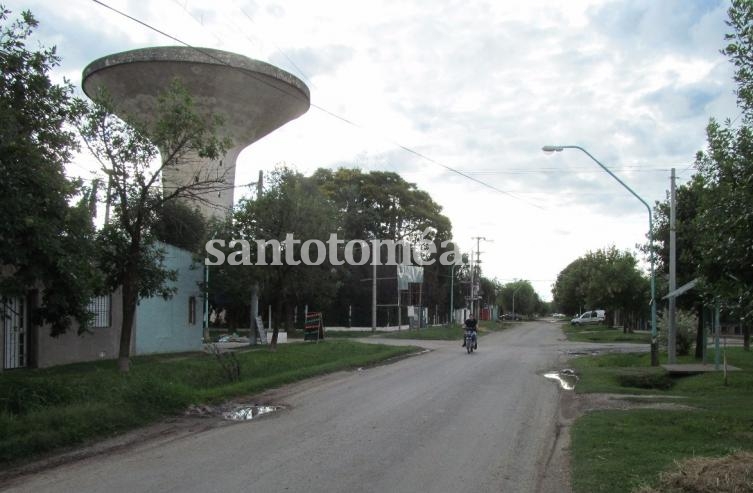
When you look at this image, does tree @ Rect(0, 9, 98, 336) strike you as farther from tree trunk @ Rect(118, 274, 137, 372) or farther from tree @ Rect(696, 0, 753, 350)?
tree @ Rect(696, 0, 753, 350)

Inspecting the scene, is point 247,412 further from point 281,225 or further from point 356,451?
point 281,225

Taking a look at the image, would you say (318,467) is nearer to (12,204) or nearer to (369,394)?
(12,204)

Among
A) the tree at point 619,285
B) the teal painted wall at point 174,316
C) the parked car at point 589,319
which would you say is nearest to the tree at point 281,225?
the teal painted wall at point 174,316

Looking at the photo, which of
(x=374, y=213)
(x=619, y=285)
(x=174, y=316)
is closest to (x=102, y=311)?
(x=174, y=316)

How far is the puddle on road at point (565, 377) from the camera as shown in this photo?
56.8 feet

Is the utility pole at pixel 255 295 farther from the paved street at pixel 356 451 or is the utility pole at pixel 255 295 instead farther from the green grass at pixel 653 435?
the green grass at pixel 653 435

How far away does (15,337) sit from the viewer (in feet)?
53.4

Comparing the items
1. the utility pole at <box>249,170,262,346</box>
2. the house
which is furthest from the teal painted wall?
the utility pole at <box>249,170,262,346</box>

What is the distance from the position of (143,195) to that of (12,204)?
185 inches

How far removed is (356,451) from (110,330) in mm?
14103

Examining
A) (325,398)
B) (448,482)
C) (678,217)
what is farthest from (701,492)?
(678,217)

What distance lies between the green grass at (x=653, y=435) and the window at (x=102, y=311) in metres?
13.4

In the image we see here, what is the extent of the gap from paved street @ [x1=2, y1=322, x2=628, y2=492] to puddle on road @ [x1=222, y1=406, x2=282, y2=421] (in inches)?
13.7

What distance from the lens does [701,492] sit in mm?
6133
